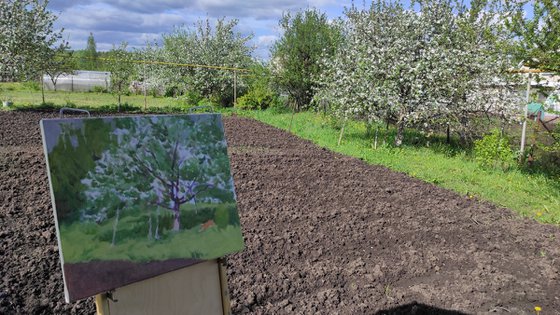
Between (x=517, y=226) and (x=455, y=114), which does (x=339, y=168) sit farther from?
(x=455, y=114)

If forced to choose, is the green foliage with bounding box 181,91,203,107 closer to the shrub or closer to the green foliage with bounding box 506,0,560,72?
the shrub

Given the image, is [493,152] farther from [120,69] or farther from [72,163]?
[120,69]

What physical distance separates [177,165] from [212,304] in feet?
2.62

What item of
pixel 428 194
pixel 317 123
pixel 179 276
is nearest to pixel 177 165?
pixel 179 276

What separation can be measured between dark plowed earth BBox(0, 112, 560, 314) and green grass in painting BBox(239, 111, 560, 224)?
0.65 m

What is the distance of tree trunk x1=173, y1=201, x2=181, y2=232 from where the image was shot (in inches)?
93.9

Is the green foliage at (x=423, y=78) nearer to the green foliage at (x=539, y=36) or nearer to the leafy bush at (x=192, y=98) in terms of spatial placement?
the green foliage at (x=539, y=36)

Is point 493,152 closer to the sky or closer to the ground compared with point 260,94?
closer to the ground

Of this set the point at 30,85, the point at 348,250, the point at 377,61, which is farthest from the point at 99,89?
the point at 348,250

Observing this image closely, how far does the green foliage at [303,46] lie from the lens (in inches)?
798

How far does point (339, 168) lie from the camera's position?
9.26 metres

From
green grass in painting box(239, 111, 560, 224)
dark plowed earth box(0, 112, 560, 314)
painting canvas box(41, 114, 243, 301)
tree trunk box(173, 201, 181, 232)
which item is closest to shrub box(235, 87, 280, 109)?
green grass in painting box(239, 111, 560, 224)

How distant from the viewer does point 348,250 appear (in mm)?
5152

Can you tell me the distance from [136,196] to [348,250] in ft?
11.0
